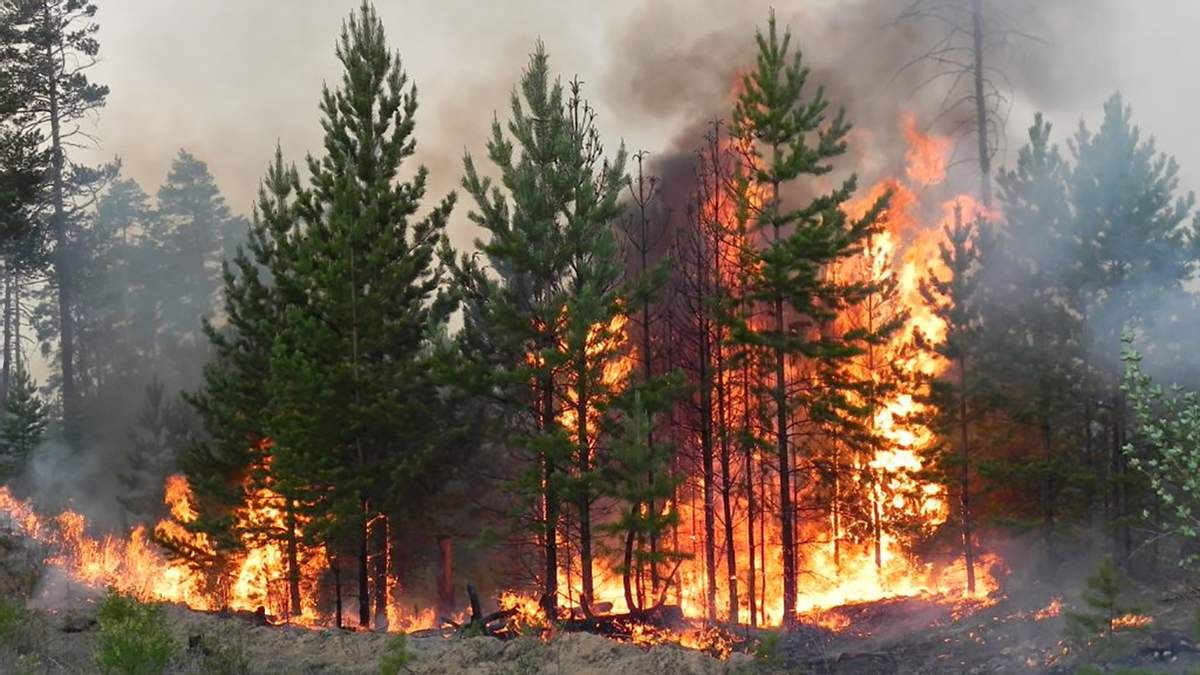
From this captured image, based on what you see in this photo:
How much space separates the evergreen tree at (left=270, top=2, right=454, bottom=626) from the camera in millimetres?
22734

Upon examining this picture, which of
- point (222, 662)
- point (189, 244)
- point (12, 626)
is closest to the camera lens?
point (222, 662)

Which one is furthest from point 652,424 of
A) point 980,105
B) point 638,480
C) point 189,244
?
point 189,244

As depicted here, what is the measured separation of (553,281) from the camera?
75.5 ft

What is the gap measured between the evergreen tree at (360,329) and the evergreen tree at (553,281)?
1853mm

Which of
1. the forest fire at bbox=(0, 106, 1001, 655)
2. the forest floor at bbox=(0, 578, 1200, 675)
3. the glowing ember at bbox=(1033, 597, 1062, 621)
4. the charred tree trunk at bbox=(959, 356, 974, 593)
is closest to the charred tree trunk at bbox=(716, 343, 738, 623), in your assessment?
the forest fire at bbox=(0, 106, 1001, 655)

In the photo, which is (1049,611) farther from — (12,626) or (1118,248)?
(12,626)

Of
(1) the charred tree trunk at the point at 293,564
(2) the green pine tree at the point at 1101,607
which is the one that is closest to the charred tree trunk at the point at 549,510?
(1) the charred tree trunk at the point at 293,564

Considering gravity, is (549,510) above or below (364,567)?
above

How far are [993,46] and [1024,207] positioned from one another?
9.89m

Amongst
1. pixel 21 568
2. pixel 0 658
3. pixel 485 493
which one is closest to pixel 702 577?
pixel 485 493

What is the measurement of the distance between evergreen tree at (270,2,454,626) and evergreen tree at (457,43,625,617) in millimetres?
1853

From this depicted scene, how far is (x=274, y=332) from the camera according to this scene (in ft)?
83.8

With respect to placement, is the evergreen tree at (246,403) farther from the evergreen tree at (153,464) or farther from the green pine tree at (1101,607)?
the green pine tree at (1101,607)

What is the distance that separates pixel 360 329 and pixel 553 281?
465 cm
